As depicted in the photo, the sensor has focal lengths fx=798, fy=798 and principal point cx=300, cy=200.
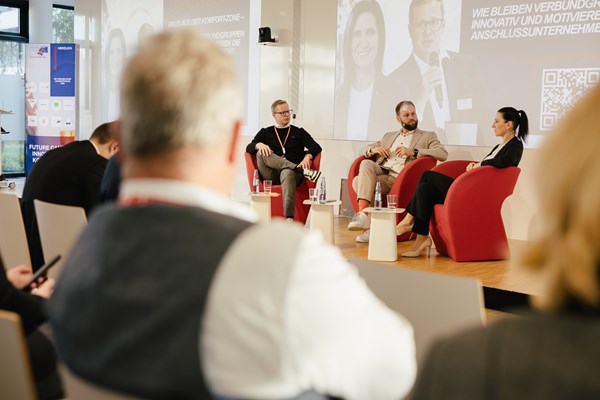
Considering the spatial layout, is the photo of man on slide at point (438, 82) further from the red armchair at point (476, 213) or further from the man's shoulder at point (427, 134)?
the red armchair at point (476, 213)

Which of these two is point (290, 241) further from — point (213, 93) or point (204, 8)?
point (204, 8)

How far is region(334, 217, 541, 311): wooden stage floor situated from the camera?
5746mm

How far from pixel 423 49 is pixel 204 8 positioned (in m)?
4.46

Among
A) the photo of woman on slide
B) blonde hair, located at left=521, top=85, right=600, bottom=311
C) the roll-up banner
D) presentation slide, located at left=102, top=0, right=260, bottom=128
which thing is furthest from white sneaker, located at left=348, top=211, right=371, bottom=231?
blonde hair, located at left=521, top=85, right=600, bottom=311

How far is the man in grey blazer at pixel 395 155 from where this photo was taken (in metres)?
7.86

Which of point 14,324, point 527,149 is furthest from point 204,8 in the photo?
point 14,324

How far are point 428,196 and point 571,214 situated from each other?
6237 mm

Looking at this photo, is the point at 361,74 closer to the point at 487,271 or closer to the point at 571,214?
the point at 487,271

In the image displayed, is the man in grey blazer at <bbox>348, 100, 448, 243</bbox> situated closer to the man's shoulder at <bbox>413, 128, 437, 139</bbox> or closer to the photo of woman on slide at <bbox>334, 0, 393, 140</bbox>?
the man's shoulder at <bbox>413, 128, 437, 139</bbox>

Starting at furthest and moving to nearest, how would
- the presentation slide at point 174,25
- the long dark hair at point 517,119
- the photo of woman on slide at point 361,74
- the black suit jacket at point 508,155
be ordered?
1. the presentation slide at point 174,25
2. the photo of woman on slide at point 361,74
3. the long dark hair at point 517,119
4. the black suit jacket at point 508,155

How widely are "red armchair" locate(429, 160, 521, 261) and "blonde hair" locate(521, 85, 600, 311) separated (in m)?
5.94

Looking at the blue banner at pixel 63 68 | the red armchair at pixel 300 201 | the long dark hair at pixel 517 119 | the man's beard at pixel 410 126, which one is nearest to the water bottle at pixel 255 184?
the red armchair at pixel 300 201

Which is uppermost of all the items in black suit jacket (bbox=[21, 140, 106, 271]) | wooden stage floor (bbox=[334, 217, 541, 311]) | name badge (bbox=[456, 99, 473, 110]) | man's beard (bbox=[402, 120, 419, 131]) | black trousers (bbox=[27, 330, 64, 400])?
name badge (bbox=[456, 99, 473, 110])

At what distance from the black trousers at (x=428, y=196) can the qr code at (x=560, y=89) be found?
4.21 feet
